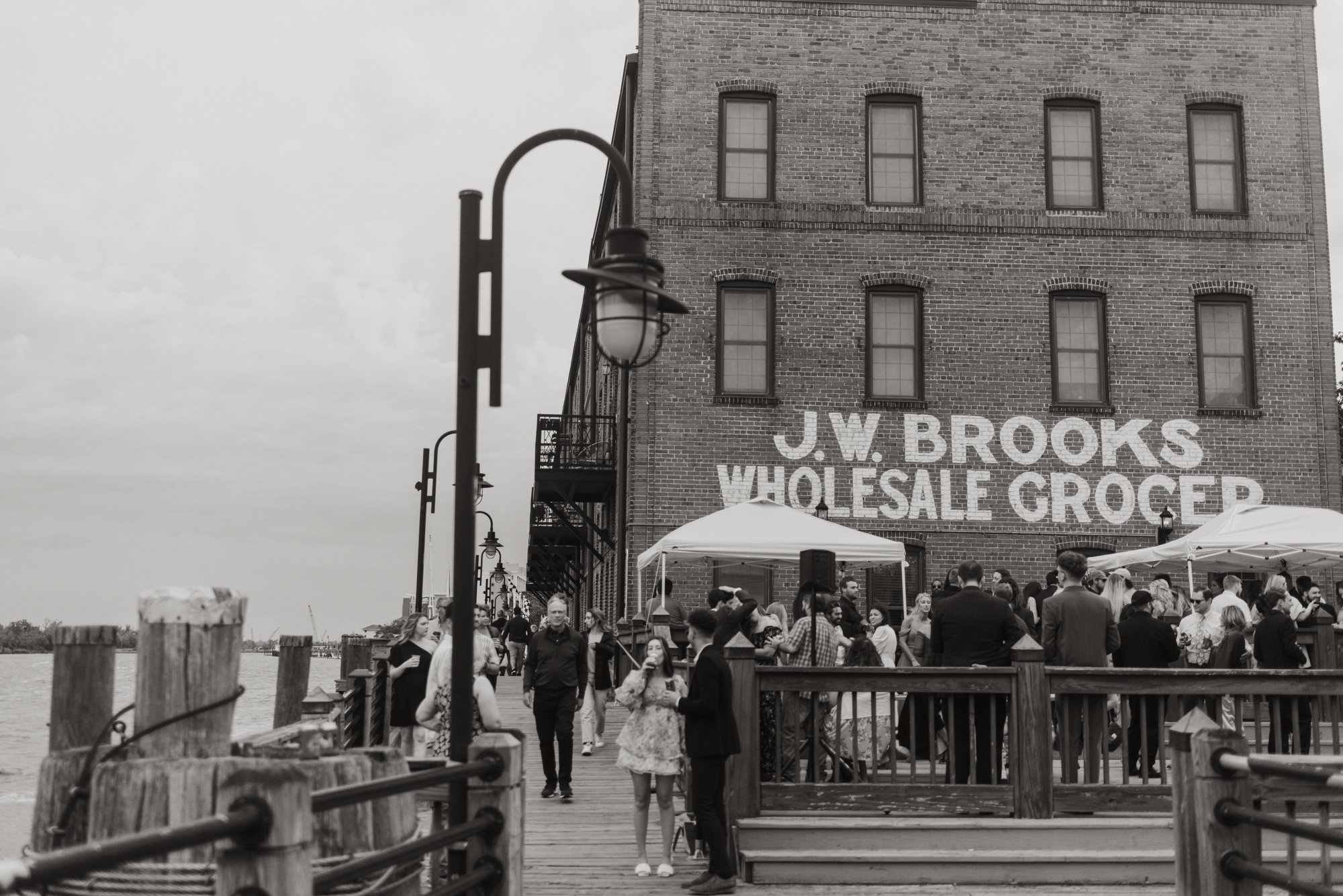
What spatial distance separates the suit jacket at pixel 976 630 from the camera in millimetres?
11188

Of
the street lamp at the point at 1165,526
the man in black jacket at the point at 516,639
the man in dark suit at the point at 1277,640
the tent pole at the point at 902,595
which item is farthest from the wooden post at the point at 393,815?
the man in black jacket at the point at 516,639

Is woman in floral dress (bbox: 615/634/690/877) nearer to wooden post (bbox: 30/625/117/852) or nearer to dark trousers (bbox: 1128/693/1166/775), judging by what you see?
wooden post (bbox: 30/625/117/852)

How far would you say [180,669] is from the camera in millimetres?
4418

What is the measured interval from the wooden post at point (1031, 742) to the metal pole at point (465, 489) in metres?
4.80

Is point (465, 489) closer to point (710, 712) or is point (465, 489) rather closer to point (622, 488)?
point (710, 712)

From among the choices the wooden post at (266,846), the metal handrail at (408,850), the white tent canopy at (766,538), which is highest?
the white tent canopy at (766,538)

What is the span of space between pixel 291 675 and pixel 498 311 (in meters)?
7.90

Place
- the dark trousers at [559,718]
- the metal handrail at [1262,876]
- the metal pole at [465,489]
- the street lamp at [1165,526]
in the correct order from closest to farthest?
the metal handrail at [1262,876] < the metal pole at [465,489] < the dark trousers at [559,718] < the street lamp at [1165,526]

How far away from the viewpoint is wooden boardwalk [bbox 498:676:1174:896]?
9.29 m

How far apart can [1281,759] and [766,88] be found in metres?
19.2

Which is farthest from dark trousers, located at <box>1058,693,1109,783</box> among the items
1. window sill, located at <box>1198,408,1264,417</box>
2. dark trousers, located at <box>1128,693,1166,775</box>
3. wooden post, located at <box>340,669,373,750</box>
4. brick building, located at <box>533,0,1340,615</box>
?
window sill, located at <box>1198,408,1264,417</box>

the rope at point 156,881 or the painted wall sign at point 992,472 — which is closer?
the rope at point 156,881

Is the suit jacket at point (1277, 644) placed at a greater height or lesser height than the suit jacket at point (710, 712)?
greater

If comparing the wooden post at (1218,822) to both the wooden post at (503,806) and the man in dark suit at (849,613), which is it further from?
the man in dark suit at (849,613)
